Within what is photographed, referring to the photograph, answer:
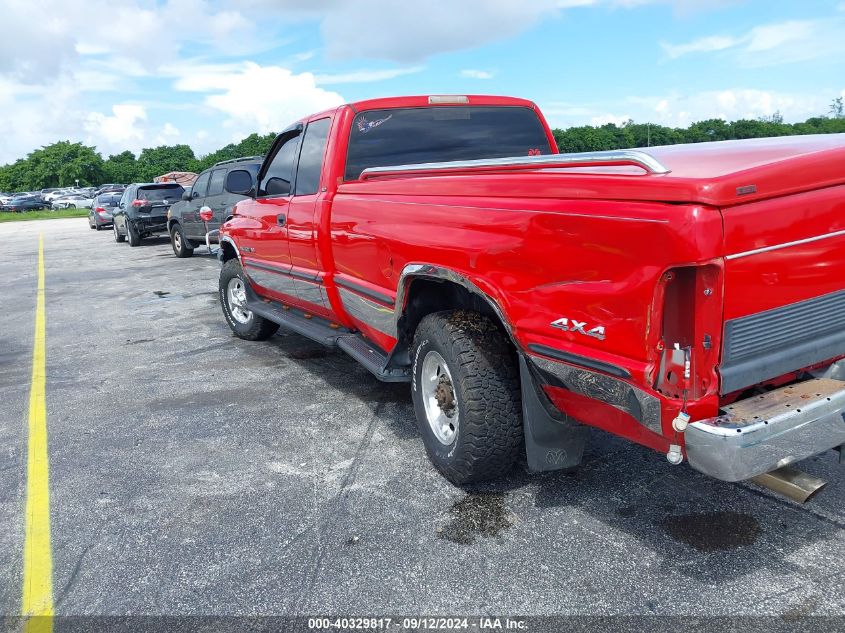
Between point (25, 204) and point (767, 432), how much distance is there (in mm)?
59130

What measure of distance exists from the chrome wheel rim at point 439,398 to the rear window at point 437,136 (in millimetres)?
1708

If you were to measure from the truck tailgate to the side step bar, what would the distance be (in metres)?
2.01

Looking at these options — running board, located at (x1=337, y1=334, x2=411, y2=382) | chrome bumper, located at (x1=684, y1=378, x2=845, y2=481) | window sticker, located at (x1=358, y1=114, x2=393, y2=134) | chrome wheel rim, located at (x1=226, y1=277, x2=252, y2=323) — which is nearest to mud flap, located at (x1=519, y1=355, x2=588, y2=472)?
chrome bumper, located at (x1=684, y1=378, x2=845, y2=481)

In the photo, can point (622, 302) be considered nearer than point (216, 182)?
Yes

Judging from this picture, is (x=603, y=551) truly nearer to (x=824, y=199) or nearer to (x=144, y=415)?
(x=824, y=199)

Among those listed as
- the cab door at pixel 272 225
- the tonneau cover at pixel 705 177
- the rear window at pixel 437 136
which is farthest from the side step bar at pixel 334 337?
the tonneau cover at pixel 705 177

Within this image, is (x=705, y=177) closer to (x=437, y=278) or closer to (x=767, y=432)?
(x=767, y=432)

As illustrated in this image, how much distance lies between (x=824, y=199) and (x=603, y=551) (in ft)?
5.45

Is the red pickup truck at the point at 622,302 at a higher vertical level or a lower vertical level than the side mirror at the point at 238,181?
lower

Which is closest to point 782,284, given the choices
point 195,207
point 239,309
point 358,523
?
point 358,523

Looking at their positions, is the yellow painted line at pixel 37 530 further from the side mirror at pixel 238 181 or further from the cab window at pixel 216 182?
the cab window at pixel 216 182

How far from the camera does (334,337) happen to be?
493 centimetres

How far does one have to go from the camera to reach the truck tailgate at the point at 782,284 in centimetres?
231

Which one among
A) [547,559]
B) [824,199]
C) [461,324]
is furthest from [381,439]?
[824,199]
